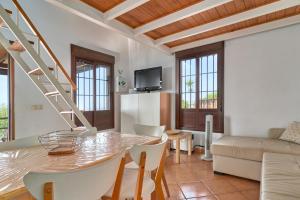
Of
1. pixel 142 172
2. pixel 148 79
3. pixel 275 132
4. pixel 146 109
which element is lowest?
pixel 275 132

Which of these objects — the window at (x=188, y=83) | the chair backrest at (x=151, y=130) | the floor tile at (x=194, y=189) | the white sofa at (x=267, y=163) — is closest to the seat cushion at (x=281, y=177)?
the white sofa at (x=267, y=163)

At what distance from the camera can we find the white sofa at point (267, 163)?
4.55 feet

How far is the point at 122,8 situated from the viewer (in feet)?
8.23

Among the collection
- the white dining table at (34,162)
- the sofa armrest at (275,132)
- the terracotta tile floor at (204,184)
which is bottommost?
the terracotta tile floor at (204,184)

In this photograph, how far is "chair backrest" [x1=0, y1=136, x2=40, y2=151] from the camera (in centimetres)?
137

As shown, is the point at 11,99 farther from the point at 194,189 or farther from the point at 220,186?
the point at 220,186

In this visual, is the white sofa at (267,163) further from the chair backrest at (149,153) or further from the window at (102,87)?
the window at (102,87)

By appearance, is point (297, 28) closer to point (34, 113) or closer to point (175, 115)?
point (175, 115)

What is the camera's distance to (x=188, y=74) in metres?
4.25

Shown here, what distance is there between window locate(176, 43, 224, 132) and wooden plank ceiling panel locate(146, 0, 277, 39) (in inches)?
35.6

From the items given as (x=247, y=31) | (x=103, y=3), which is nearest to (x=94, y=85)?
(x=103, y=3)

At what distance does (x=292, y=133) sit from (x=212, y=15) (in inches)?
90.6

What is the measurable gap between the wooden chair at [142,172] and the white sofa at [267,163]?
2.69 ft

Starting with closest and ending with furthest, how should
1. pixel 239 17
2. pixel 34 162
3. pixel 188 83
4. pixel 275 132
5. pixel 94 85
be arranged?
pixel 34 162, pixel 239 17, pixel 275 132, pixel 188 83, pixel 94 85
